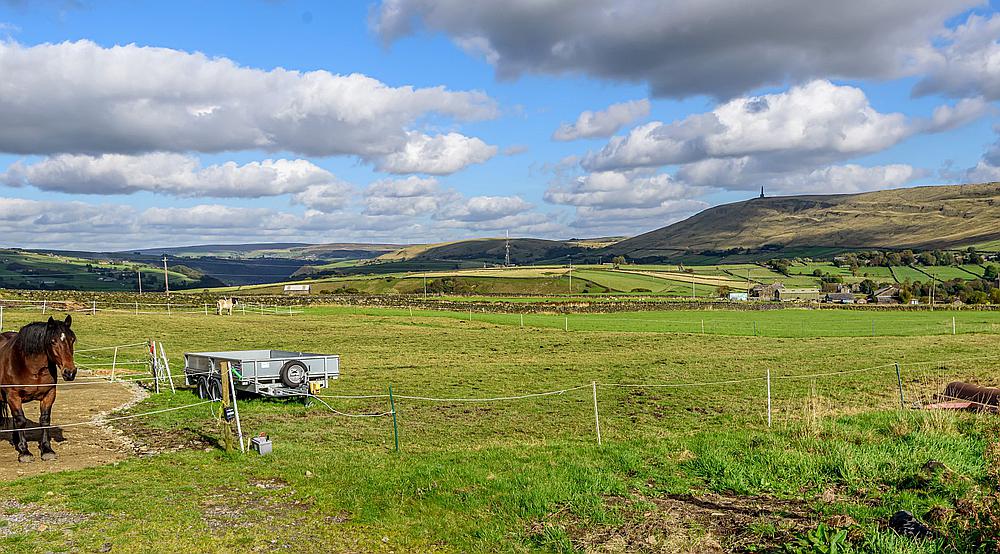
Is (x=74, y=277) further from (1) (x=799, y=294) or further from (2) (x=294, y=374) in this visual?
(2) (x=294, y=374)

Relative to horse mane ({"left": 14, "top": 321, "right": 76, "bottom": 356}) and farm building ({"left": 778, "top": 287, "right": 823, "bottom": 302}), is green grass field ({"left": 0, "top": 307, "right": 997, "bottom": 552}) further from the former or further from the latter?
farm building ({"left": 778, "top": 287, "right": 823, "bottom": 302})

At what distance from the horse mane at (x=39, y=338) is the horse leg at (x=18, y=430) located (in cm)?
89

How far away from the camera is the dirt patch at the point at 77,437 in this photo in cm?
1226

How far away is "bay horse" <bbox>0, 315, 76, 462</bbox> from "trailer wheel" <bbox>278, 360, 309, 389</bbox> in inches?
285

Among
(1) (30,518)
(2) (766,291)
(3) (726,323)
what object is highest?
(1) (30,518)

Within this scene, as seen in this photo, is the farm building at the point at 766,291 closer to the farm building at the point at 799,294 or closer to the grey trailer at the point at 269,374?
the farm building at the point at 799,294

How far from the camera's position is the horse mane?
12.8 m

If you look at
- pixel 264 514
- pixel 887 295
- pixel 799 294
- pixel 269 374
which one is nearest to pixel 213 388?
pixel 269 374

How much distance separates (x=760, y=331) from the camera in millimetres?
57094

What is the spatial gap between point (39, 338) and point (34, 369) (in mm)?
610

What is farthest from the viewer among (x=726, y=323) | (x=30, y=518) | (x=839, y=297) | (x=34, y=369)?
(x=839, y=297)

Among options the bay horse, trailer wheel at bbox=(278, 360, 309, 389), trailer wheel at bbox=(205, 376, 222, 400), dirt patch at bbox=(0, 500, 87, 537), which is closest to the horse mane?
the bay horse

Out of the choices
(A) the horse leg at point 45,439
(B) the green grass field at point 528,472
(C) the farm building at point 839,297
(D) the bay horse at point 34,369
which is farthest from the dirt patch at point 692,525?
(C) the farm building at point 839,297

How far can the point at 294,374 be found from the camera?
20188 mm
